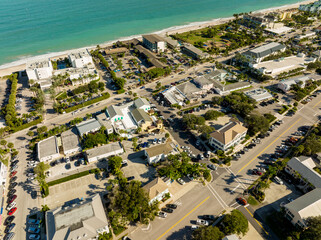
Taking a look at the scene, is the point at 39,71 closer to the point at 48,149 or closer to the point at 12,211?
the point at 48,149

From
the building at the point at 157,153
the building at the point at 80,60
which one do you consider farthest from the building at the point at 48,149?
the building at the point at 80,60

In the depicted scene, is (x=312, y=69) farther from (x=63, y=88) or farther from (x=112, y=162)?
(x=63, y=88)

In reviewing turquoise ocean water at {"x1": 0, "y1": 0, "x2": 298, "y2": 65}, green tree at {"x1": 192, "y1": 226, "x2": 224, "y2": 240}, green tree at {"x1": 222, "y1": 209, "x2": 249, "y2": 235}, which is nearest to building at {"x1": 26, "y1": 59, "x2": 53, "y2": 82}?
turquoise ocean water at {"x1": 0, "y1": 0, "x2": 298, "y2": 65}

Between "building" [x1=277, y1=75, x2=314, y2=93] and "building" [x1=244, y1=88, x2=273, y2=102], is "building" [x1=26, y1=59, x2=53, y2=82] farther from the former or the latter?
"building" [x1=277, y1=75, x2=314, y2=93]

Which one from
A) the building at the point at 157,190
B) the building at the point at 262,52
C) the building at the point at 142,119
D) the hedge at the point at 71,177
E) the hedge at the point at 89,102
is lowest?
the building at the point at 157,190

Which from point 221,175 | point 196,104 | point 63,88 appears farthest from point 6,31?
point 221,175

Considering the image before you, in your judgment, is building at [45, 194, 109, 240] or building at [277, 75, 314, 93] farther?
building at [277, 75, 314, 93]

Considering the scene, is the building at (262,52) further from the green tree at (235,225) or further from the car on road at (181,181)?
the green tree at (235,225)
